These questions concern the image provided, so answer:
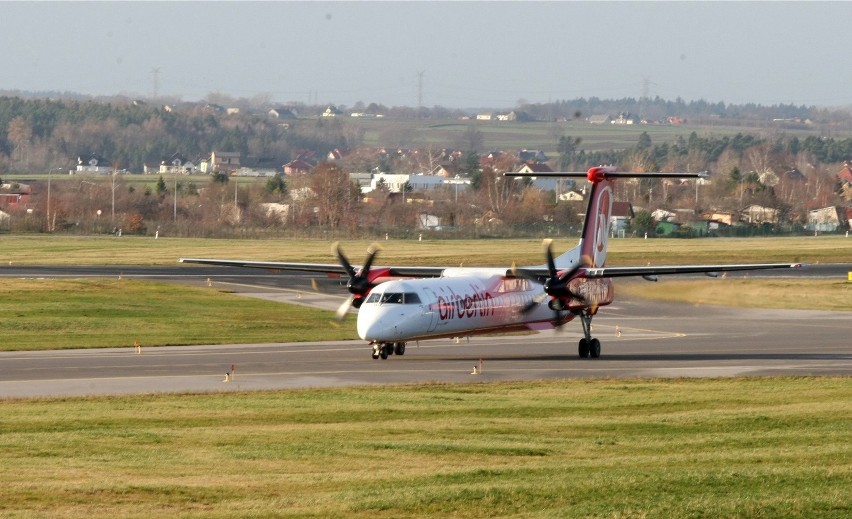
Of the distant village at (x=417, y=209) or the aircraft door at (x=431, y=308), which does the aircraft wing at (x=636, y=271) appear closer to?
the aircraft door at (x=431, y=308)

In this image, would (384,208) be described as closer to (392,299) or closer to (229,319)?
(229,319)

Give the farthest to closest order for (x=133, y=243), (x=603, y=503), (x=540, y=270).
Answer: (x=133, y=243) < (x=540, y=270) < (x=603, y=503)

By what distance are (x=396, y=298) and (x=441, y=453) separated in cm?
1587

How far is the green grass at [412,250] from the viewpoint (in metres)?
85.6

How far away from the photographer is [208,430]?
2317 centimetres

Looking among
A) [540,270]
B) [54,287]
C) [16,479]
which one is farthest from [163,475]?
[54,287]

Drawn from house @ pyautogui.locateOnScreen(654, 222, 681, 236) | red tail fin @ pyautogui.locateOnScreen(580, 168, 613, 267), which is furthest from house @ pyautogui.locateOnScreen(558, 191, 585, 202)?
red tail fin @ pyautogui.locateOnScreen(580, 168, 613, 267)

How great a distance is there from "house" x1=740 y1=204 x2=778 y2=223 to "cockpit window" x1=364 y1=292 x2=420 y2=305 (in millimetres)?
110983

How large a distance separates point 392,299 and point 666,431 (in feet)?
44.8

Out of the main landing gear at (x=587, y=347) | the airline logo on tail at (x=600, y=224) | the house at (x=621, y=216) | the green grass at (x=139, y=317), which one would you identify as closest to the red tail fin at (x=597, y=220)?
the airline logo on tail at (x=600, y=224)

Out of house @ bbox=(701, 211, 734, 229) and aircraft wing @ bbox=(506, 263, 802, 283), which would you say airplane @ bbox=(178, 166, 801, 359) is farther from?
house @ bbox=(701, 211, 734, 229)

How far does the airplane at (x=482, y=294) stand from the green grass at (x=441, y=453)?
4.66 m

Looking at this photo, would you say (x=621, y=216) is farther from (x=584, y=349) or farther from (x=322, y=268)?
(x=322, y=268)

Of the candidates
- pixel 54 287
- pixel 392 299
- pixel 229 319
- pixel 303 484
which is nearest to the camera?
pixel 303 484
